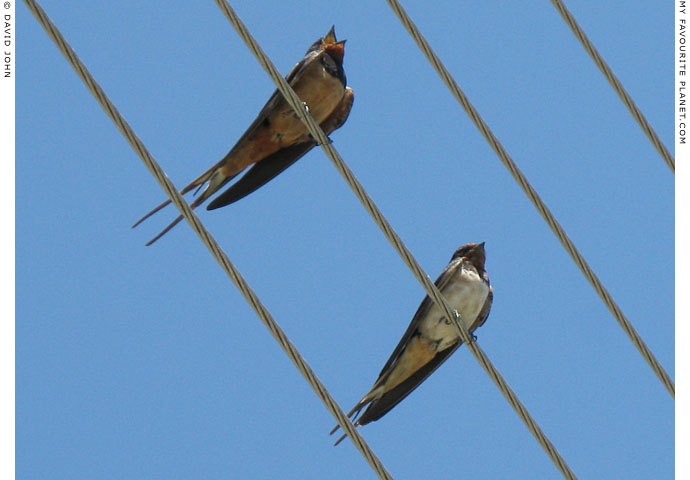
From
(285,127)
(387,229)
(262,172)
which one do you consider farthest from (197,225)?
(285,127)

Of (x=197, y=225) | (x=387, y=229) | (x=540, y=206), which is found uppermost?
(x=197, y=225)

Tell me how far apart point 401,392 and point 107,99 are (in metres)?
3.39

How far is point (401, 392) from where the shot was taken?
8.78m

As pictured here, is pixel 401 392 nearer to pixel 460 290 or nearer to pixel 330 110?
pixel 460 290

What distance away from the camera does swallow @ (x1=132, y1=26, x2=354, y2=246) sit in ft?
29.3

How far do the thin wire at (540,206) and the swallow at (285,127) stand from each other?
2.42 meters

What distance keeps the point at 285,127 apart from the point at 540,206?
3261 mm

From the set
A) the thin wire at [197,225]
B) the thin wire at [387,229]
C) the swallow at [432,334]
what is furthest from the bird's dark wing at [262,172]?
the thin wire at [197,225]

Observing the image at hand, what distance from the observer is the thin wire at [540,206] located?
658cm

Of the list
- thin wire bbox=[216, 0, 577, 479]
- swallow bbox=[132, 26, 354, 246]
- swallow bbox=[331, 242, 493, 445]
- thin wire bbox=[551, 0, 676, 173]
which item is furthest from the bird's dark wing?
thin wire bbox=[551, 0, 676, 173]

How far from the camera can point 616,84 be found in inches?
268

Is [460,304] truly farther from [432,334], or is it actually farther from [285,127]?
[285,127]
